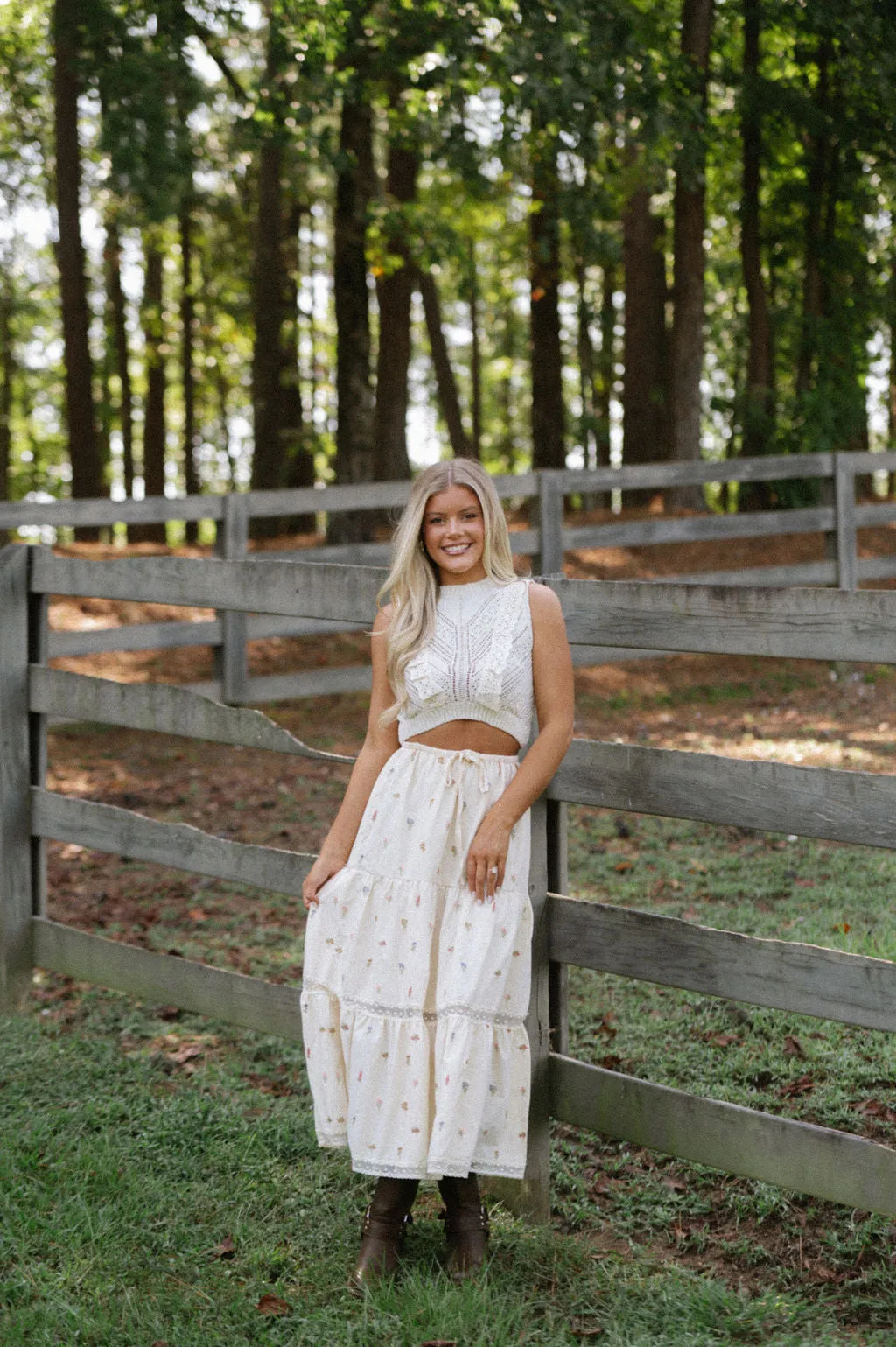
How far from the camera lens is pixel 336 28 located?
35.5ft

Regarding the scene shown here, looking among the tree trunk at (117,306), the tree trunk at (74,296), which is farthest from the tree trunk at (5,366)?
the tree trunk at (74,296)

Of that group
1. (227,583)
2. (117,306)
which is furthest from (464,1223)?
(117,306)

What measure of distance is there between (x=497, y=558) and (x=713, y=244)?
2226 centimetres

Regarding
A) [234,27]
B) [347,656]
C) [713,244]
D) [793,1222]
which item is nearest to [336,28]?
[234,27]

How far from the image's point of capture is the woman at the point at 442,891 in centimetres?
329

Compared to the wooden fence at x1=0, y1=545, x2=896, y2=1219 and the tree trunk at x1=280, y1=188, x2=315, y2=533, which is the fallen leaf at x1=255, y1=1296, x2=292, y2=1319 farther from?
the tree trunk at x1=280, y1=188, x2=315, y2=533

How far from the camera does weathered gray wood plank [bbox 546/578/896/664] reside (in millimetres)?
3150

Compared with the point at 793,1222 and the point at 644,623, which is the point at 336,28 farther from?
the point at 793,1222

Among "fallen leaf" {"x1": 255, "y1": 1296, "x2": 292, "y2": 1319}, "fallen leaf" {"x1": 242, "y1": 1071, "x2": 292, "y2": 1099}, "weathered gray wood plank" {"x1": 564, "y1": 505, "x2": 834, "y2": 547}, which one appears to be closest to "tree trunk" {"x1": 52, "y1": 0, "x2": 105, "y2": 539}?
"weathered gray wood plank" {"x1": 564, "y1": 505, "x2": 834, "y2": 547}

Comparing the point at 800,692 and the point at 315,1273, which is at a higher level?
the point at 800,692

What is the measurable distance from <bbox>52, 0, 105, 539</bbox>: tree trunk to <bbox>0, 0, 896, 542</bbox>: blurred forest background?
0.03m

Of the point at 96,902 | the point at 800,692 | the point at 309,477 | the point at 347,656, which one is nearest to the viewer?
the point at 96,902

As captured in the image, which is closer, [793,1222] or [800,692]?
[793,1222]

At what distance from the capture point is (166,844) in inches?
191
